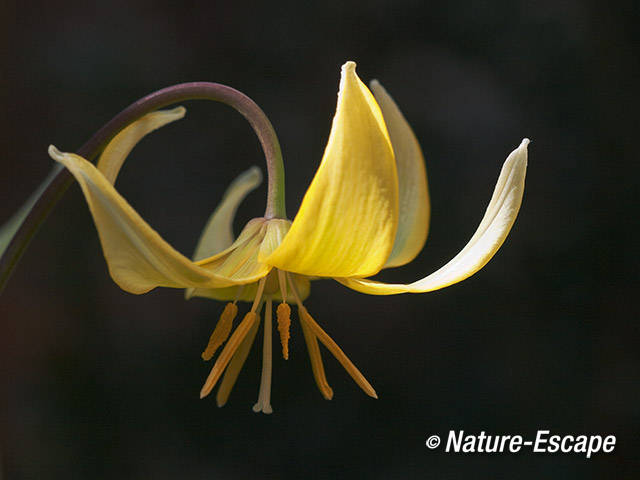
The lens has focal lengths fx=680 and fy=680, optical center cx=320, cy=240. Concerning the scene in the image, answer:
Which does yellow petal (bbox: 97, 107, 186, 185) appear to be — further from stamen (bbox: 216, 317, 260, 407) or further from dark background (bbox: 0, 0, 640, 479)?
dark background (bbox: 0, 0, 640, 479)

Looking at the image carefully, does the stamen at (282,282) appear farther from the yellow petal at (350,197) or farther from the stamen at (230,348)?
the yellow petal at (350,197)

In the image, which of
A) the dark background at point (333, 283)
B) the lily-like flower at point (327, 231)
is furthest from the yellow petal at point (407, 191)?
the dark background at point (333, 283)

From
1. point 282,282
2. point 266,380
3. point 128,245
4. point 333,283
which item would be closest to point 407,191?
point 282,282

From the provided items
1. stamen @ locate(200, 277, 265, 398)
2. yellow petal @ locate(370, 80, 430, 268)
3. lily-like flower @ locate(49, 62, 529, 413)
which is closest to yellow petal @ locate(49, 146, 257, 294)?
lily-like flower @ locate(49, 62, 529, 413)

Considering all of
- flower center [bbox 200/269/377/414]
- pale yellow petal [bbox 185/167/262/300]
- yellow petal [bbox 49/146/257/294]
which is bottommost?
yellow petal [bbox 49/146/257/294]

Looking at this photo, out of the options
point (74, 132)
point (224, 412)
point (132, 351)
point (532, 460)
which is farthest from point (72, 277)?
point (532, 460)

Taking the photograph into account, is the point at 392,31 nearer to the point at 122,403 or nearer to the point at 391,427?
the point at 391,427

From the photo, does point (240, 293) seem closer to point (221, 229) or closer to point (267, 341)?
point (267, 341)
